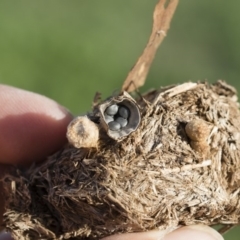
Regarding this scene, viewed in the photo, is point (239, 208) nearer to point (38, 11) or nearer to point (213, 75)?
point (213, 75)

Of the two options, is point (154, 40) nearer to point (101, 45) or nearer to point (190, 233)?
point (190, 233)

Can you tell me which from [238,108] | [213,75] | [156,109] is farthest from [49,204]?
[213,75]

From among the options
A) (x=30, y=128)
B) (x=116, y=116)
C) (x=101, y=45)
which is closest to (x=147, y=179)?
(x=116, y=116)

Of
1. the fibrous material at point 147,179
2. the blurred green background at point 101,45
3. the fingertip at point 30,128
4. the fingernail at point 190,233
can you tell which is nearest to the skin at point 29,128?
the fingertip at point 30,128

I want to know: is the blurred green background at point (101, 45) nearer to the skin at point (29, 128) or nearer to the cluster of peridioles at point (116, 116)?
the skin at point (29, 128)

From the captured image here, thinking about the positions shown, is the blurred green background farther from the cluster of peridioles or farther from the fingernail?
the cluster of peridioles

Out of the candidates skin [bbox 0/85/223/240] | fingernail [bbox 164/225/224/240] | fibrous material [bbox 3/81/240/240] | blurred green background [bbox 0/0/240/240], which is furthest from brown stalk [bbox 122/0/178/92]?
blurred green background [bbox 0/0/240/240]

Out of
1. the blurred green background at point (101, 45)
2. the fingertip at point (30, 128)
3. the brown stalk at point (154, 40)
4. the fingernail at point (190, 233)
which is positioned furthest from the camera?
the blurred green background at point (101, 45)
